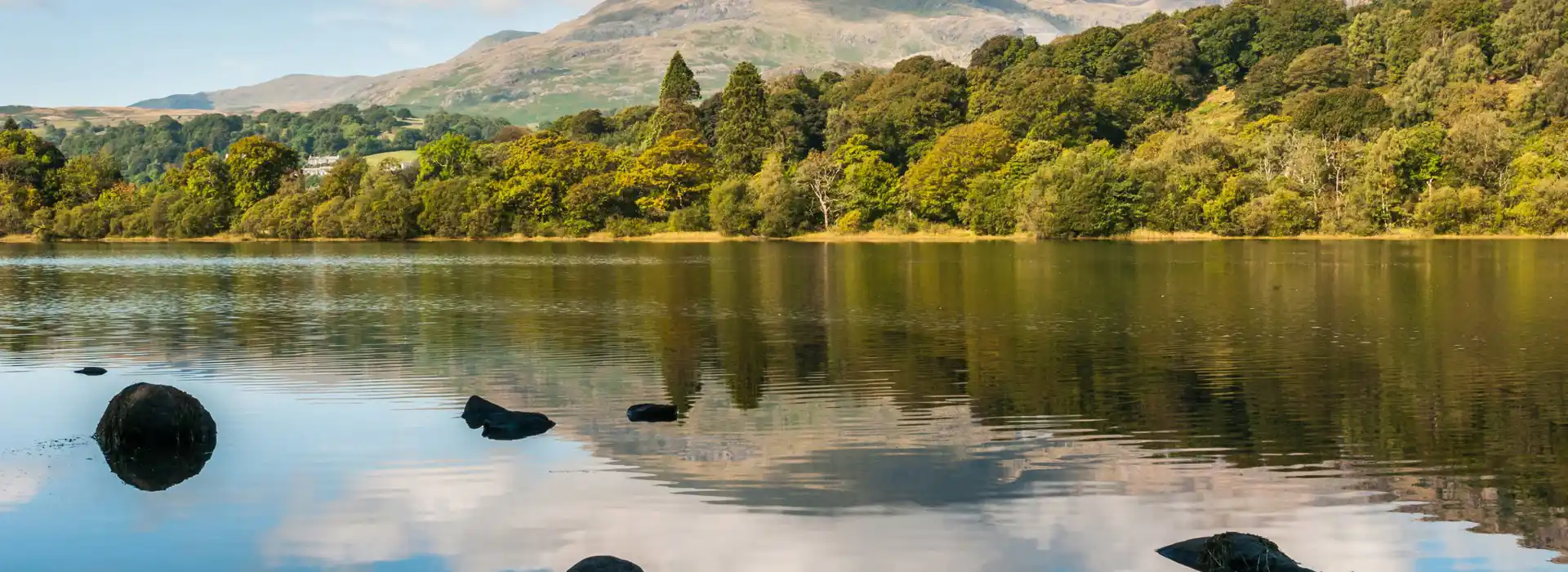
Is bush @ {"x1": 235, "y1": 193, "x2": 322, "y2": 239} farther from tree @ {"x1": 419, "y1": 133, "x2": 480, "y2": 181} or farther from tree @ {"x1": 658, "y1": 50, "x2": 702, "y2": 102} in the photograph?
tree @ {"x1": 658, "y1": 50, "x2": 702, "y2": 102}

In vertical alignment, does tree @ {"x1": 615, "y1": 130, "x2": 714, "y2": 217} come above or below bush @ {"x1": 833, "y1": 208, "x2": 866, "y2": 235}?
above

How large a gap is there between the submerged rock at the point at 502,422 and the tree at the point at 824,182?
114 m

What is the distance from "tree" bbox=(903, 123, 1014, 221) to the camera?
130 meters

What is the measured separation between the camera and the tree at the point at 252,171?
157m

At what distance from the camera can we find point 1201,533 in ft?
44.5

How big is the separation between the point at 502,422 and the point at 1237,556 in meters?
12.0

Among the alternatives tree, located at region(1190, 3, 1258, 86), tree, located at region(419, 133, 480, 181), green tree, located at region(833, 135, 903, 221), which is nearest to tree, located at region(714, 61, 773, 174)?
green tree, located at region(833, 135, 903, 221)

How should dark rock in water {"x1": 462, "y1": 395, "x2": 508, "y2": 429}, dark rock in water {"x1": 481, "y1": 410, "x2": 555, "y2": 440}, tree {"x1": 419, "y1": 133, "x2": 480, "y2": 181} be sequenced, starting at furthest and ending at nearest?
tree {"x1": 419, "y1": 133, "x2": 480, "y2": 181} → dark rock in water {"x1": 462, "y1": 395, "x2": 508, "y2": 429} → dark rock in water {"x1": 481, "y1": 410, "x2": 555, "y2": 440}

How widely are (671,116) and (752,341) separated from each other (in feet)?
424

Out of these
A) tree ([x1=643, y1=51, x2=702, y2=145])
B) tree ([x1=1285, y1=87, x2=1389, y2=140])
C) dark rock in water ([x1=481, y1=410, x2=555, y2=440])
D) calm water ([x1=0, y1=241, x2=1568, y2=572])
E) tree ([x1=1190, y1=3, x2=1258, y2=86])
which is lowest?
calm water ([x1=0, y1=241, x2=1568, y2=572])

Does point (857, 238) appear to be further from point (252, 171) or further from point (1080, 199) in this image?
point (252, 171)

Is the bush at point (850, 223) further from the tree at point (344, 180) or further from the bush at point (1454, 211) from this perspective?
the tree at point (344, 180)

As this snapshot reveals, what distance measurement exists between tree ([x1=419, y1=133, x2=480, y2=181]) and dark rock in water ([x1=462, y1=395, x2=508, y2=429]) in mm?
140192

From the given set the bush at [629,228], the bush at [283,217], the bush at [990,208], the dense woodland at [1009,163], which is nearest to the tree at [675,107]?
the dense woodland at [1009,163]
